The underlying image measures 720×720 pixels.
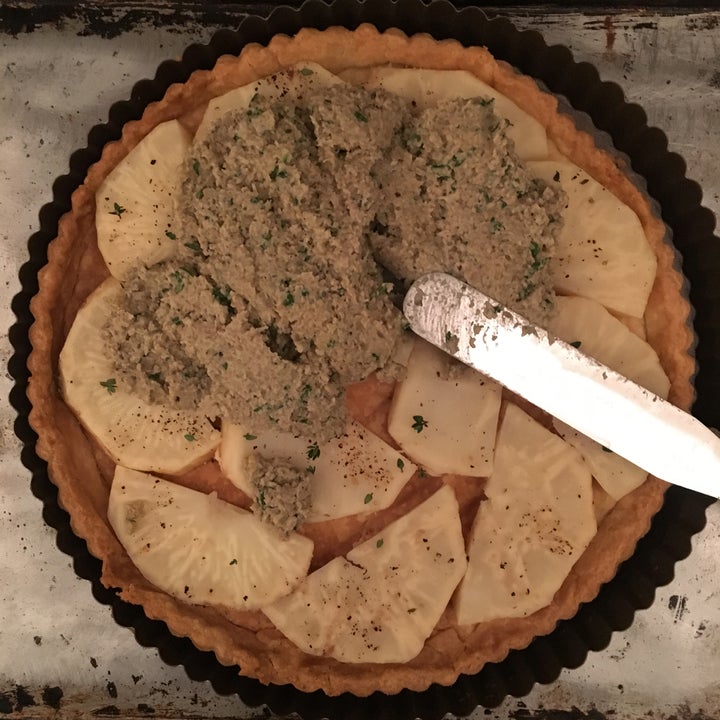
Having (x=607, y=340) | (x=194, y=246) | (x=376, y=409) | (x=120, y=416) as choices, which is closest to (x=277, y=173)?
(x=194, y=246)

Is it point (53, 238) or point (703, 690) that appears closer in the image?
point (53, 238)

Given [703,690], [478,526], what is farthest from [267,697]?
[703,690]

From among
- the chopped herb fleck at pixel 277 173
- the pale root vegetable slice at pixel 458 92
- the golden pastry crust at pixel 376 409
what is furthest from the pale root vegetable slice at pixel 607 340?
the chopped herb fleck at pixel 277 173

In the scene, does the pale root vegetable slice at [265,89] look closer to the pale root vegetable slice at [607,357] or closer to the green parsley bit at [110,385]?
the green parsley bit at [110,385]

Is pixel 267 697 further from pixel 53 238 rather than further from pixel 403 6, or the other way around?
pixel 403 6

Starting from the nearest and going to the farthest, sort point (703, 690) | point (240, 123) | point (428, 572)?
point (240, 123) → point (428, 572) → point (703, 690)

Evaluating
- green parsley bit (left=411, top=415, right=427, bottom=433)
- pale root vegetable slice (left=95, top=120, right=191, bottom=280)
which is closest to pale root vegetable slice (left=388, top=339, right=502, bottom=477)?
green parsley bit (left=411, top=415, right=427, bottom=433)

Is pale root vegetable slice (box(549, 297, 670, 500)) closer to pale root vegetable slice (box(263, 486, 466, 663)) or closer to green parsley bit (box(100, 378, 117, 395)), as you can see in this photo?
pale root vegetable slice (box(263, 486, 466, 663))

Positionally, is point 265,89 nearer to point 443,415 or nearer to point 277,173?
point 277,173
